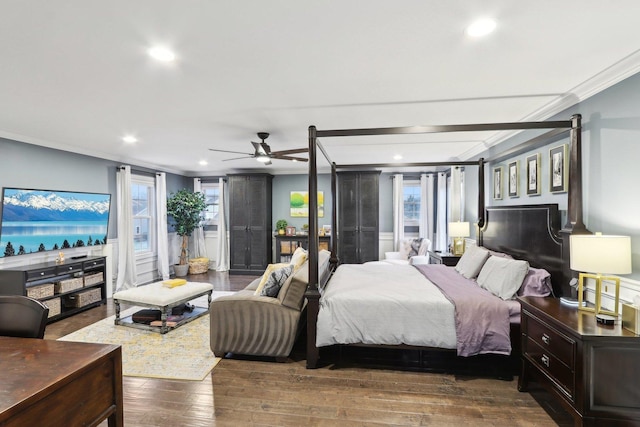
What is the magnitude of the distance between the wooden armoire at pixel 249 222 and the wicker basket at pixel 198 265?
26.6 inches

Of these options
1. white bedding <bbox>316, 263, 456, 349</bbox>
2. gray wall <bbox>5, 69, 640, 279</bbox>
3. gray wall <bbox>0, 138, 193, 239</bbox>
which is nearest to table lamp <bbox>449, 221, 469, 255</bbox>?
gray wall <bbox>5, 69, 640, 279</bbox>

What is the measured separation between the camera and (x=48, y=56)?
2051 millimetres

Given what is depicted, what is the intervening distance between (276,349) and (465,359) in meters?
1.83

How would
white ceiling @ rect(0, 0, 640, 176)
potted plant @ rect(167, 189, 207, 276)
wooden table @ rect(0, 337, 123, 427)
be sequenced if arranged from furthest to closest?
1. potted plant @ rect(167, 189, 207, 276)
2. white ceiling @ rect(0, 0, 640, 176)
3. wooden table @ rect(0, 337, 123, 427)

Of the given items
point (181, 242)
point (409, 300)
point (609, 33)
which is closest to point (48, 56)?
point (409, 300)

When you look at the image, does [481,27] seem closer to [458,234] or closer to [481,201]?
[481,201]

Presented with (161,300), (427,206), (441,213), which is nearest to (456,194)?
(441,213)

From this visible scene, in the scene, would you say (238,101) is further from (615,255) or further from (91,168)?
(91,168)

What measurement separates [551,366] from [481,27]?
2222 mm

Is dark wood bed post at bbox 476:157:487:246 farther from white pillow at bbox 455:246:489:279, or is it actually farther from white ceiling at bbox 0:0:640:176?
white ceiling at bbox 0:0:640:176

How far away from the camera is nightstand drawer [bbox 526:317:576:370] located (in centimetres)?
191

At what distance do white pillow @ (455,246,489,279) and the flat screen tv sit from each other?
5629 mm

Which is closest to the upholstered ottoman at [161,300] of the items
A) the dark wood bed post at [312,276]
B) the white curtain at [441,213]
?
the dark wood bed post at [312,276]

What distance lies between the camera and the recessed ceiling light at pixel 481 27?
1.71 meters
